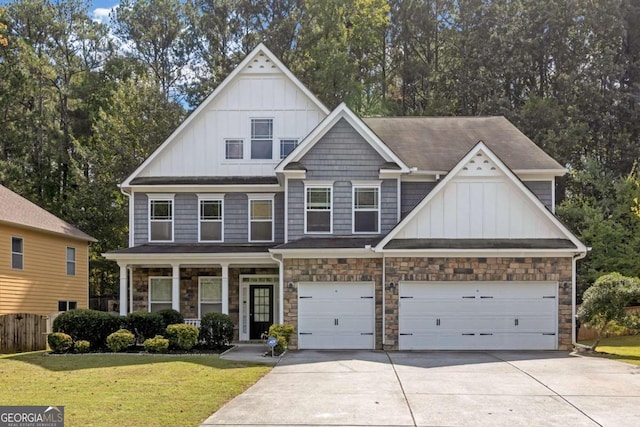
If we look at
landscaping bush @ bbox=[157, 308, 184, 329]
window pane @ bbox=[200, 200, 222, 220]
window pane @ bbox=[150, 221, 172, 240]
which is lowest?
landscaping bush @ bbox=[157, 308, 184, 329]

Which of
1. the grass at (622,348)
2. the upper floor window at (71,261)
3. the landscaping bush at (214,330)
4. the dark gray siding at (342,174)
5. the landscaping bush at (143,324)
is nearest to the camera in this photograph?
the grass at (622,348)

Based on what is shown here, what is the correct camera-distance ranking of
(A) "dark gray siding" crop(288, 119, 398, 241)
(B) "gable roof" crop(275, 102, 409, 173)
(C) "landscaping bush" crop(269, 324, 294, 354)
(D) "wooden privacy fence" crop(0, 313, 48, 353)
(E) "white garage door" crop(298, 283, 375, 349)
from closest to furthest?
(C) "landscaping bush" crop(269, 324, 294, 354)
(D) "wooden privacy fence" crop(0, 313, 48, 353)
(E) "white garage door" crop(298, 283, 375, 349)
(B) "gable roof" crop(275, 102, 409, 173)
(A) "dark gray siding" crop(288, 119, 398, 241)

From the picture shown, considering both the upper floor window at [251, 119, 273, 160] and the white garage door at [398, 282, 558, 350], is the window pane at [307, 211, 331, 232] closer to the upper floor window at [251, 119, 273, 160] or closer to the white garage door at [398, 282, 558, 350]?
the white garage door at [398, 282, 558, 350]

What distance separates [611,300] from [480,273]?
3497 millimetres

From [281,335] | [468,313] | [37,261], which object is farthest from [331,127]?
[37,261]

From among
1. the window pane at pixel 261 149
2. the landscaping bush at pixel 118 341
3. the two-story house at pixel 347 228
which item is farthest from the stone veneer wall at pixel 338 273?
the window pane at pixel 261 149

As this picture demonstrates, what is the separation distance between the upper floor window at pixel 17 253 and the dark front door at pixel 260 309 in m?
8.51

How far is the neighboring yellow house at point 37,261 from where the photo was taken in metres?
23.1

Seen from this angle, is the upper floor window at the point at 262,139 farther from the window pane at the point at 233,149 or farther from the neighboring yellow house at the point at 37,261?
the neighboring yellow house at the point at 37,261

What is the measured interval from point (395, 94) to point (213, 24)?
12663mm

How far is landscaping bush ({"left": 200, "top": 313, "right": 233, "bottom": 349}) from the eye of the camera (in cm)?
1870

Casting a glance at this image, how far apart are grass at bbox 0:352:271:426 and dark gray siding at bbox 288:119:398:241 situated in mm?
5957

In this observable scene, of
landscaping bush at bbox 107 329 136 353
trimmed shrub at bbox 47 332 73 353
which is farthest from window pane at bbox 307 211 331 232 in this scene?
trimmed shrub at bbox 47 332 73 353

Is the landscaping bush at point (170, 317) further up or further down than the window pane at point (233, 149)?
further down
